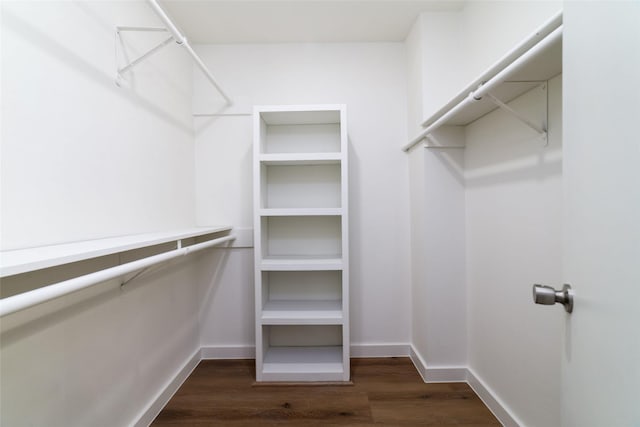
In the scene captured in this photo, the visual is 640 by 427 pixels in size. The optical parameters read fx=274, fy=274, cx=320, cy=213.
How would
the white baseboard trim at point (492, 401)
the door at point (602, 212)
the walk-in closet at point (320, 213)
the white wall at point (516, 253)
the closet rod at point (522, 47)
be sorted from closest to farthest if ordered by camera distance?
the door at point (602, 212), the walk-in closet at point (320, 213), the closet rod at point (522, 47), the white wall at point (516, 253), the white baseboard trim at point (492, 401)

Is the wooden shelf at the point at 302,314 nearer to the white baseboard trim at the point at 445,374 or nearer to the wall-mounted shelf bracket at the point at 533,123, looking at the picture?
the white baseboard trim at the point at 445,374

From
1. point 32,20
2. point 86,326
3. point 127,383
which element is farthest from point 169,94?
point 127,383

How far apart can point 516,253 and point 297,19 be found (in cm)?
178

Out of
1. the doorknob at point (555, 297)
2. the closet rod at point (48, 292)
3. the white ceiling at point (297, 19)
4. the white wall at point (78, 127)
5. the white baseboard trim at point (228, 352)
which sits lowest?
the white baseboard trim at point (228, 352)

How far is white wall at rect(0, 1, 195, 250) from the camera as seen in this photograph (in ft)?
2.58

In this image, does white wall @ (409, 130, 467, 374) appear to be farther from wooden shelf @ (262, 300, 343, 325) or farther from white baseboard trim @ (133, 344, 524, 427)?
wooden shelf @ (262, 300, 343, 325)

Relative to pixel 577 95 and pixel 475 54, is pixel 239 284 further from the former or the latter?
pixel 475 54

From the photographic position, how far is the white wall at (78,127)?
786 millimetres

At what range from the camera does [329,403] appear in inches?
57.5

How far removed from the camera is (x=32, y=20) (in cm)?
83

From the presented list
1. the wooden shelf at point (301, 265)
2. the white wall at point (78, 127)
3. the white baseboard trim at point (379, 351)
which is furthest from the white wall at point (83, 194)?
the white baseboard trim at point (379, 351)

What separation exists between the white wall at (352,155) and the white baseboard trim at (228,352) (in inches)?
1.3

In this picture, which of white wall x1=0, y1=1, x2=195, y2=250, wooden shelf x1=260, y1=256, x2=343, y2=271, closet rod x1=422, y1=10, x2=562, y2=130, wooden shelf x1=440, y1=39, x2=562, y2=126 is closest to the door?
closet rod x1=422, y1=10, x2=562, y2=130

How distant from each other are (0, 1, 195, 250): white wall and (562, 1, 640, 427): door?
138 centimetres
